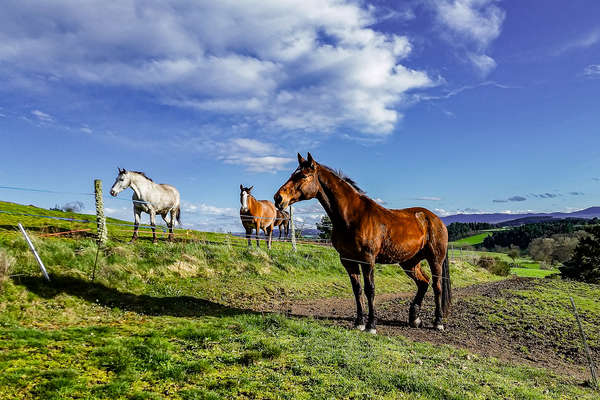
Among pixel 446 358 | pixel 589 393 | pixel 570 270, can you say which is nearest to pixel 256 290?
pixel 446 358

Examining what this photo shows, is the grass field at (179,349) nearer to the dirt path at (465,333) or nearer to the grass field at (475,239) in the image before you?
the dirt path at (465,333)

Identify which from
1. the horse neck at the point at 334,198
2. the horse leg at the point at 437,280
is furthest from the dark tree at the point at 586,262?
the horse neck at the point at 334,198

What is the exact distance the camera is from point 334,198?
7.21 m

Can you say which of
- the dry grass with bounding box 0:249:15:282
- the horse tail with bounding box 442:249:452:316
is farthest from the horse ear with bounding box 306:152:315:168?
the dry grass with bounding box 0:249:15:282

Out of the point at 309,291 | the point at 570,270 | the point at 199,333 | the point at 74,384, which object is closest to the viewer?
the point at 74,384

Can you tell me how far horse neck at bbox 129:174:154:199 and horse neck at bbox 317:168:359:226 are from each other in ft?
34.6

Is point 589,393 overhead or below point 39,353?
below

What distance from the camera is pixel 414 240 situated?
809 centimetres

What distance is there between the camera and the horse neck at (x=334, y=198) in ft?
23.5

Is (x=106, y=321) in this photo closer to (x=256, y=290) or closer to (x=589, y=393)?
(x=256, y=290)

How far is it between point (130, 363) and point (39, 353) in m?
1.15

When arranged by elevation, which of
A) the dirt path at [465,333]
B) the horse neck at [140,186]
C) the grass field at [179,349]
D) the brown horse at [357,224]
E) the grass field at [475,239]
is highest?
the horse neck at [140,186]

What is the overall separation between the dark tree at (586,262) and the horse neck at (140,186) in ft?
154

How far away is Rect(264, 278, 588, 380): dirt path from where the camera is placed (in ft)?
24.8
